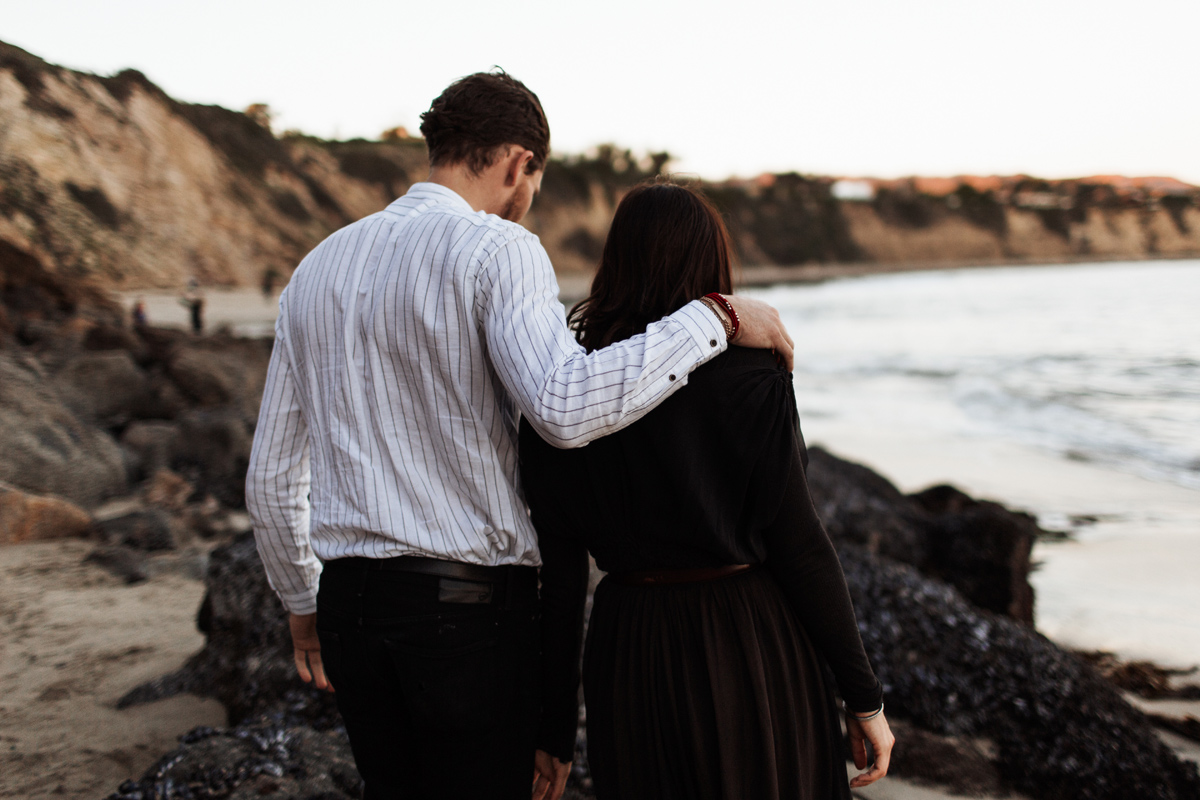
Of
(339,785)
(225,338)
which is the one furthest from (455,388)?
(225,338)

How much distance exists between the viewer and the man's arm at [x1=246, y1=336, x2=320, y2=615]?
1.67 metres

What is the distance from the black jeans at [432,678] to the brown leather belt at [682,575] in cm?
23

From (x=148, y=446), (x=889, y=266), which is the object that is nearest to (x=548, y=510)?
(x=148, y=446)

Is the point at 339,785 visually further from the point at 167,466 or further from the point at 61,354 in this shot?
the point at 61,354

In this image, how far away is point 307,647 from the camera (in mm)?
1828

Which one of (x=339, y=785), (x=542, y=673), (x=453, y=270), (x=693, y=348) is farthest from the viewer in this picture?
(x=339, y=785)

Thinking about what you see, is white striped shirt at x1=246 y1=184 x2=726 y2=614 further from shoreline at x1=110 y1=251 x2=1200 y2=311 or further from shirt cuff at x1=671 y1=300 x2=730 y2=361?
shoreline at x1=110 y1=251 x2=1200 y2=311

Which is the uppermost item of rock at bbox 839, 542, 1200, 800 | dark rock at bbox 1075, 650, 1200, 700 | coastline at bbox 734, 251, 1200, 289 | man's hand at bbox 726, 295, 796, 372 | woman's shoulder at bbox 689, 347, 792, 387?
coastline at bbox 734, 251, 1200, 289

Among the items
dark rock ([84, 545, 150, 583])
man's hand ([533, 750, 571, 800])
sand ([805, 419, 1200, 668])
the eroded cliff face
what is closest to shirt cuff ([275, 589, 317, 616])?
man's hand ([533, 750, 571, 800])

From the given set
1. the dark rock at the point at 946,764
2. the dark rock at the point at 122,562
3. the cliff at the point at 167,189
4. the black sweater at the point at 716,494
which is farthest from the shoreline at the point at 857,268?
the black sweater at the point at 716,494

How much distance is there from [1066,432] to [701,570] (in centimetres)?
1157

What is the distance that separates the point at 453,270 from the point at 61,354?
10.2m

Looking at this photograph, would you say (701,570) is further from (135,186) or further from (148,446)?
(135,186)

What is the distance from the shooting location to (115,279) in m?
23.4
